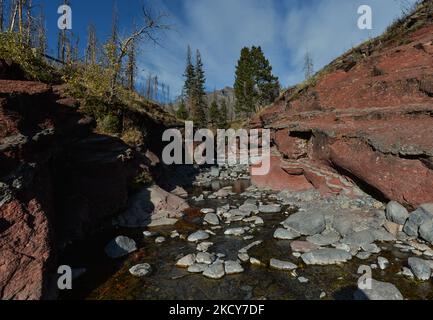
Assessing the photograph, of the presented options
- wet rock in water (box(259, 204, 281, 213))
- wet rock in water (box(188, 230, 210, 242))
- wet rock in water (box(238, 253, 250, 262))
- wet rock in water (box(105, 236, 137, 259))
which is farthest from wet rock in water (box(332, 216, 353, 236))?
wet rock in water (box(105, 236, 137, 259))

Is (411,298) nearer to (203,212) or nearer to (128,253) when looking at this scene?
(128,253)

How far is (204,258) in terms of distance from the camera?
625 cm

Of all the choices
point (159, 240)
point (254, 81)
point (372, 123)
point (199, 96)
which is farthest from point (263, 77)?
point (159, 240)

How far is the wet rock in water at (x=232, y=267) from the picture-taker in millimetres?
5703

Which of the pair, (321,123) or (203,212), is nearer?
(203,212)

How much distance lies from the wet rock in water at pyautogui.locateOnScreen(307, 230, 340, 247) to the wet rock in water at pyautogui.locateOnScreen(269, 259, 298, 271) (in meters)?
1.37

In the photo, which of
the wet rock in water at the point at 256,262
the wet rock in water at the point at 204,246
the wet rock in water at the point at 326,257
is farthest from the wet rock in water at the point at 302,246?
the wet rock in water at the point at 204,246

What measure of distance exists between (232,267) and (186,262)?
115cm

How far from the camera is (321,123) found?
1193cm

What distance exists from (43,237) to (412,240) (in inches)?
335

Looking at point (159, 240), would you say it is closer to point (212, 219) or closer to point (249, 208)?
point (212, 219)

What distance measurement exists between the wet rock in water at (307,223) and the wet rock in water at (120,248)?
472 cm
